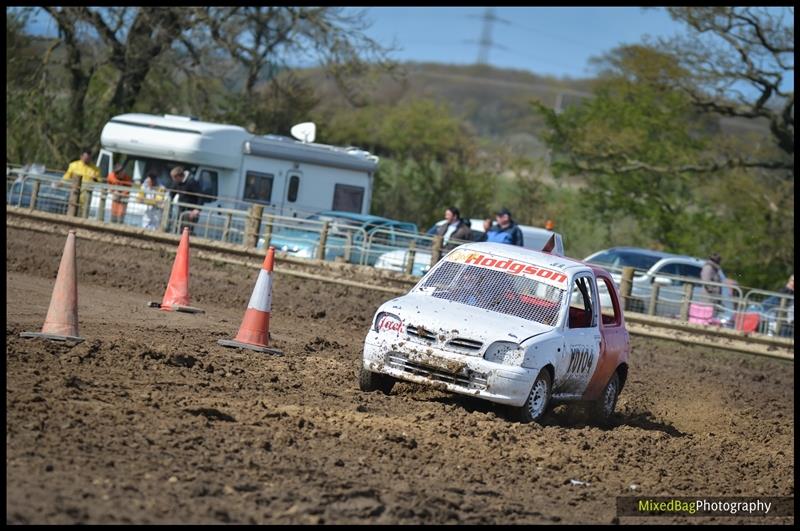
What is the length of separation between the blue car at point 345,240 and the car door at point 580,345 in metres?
11.7

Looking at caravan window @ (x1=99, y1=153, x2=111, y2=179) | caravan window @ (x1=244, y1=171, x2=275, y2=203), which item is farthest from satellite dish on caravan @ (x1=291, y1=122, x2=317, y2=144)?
caravan window @ (x1=99, y1=153, x2=111, y2=179)

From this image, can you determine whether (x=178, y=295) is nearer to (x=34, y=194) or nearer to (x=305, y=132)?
(x=34, y=194)

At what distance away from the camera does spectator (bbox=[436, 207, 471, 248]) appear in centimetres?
2337

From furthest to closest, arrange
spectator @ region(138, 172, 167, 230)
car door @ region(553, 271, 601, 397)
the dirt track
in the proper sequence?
spectator @ region(138, 172, 167, 230) < car door @ region(553, 271, 601, 397) < the dirt track

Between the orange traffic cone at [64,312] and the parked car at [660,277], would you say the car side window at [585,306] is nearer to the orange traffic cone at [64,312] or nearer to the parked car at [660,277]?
the orange traffic cone at [64,312]

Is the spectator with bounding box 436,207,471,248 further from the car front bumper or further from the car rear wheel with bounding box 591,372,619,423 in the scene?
the car front bumper

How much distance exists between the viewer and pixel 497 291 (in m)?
11.6

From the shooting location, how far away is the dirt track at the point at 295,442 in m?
6.59

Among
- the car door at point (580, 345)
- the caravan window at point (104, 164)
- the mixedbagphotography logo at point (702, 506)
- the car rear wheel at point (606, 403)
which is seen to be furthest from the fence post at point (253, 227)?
the mixedbagphotography logo at point (702, 506)

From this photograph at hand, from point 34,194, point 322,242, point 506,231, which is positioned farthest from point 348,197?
point 506,231

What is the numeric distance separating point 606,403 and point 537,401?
1829 millimetres

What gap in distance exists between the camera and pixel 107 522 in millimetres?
5777

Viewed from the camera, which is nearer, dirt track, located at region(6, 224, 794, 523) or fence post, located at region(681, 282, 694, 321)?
dirt track, located at region(6, 224, 794, 523)

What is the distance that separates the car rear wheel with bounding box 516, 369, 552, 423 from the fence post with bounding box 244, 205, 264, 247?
14.1 metres
